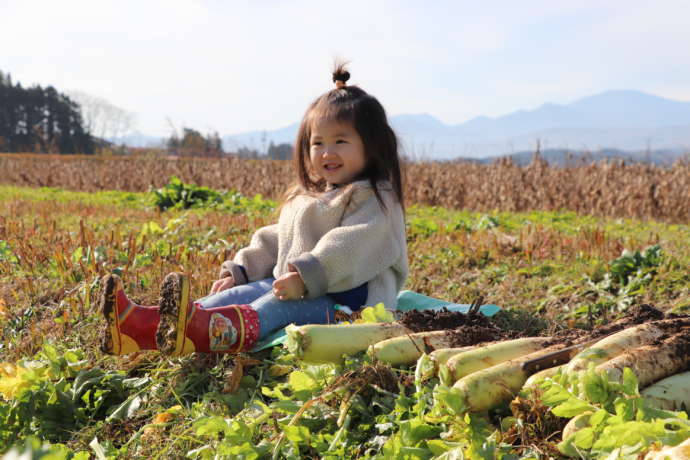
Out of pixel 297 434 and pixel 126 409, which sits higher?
pixel 297 434

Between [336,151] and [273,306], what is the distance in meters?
0.91

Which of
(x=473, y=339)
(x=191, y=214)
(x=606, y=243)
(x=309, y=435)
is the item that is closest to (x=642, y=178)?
(x=606, y=243)

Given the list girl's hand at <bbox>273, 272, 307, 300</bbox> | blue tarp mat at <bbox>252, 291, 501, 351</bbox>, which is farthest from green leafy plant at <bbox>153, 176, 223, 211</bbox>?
girl's hand at <bbox>273, 272, 307, 300</bbox>

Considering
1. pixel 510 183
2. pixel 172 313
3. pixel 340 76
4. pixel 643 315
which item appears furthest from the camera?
pixel 510 183

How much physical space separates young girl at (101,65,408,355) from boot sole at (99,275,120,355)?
9 cm

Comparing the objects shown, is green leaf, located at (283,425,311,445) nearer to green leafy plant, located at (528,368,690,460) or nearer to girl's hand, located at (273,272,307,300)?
A: green leafy plant, located at (528,368,690,460)

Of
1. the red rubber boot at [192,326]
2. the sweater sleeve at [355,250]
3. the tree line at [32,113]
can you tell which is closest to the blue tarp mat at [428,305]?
the sweater sleeve at [355,250]

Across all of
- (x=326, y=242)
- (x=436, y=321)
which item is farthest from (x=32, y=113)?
(x=436, y=321)

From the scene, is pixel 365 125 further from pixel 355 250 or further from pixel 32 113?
pixel 32 113

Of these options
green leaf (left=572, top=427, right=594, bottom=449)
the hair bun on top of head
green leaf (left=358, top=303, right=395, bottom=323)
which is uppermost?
the hair bun on top of head

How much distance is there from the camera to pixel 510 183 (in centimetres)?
1173

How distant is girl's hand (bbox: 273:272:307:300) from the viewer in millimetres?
2748

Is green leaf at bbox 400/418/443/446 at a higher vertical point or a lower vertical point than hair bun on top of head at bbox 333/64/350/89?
lower

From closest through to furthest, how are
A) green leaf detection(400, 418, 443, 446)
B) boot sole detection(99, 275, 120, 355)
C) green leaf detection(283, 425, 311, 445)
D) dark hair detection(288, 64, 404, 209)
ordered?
1. green leaf detection(400, 418, 443, 446)
2. green leaf detection(283, 425, 311, 445)
3. boot sole detection(99, 275, 120, 355)
4. dark hair detection(288, 64, 404, 209)
